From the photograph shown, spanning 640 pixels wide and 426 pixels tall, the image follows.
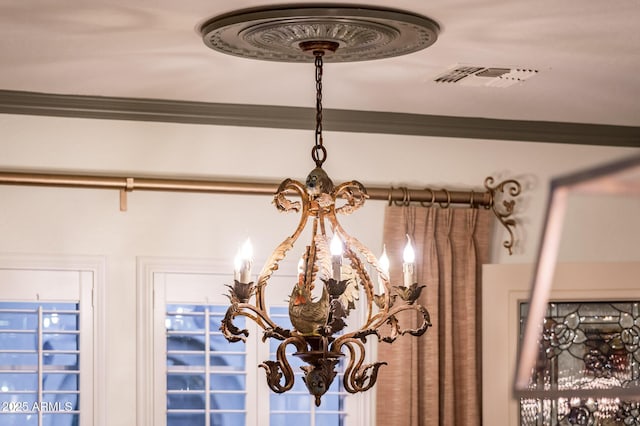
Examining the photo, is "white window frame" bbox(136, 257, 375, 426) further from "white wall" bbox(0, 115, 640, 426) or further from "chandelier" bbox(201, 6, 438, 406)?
"chandelier" bbox(201, 6, 438, 406)

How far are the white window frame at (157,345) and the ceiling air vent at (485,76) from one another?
1.40 metres

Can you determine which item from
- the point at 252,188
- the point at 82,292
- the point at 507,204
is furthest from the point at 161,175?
the point at 507,204

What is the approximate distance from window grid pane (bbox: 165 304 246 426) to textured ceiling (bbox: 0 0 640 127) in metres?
1.03

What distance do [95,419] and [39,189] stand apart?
1.06 meters

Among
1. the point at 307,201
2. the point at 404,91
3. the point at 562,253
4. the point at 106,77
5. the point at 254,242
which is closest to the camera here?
the point at 307,201

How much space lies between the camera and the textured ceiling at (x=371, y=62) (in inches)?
122

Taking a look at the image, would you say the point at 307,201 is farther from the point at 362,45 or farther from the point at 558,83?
the point at 558,83

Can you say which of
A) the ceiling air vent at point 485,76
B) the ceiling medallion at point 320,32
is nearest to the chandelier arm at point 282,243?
the ceiling medallion at point 320,32

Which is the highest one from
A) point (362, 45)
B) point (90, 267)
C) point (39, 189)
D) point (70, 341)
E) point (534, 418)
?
point (362, 45)

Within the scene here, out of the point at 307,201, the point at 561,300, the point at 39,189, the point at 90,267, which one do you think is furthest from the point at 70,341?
the point at 561,300

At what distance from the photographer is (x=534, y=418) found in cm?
480

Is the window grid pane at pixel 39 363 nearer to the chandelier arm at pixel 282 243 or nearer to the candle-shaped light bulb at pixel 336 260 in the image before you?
the chandelier arm at pixel 282 243

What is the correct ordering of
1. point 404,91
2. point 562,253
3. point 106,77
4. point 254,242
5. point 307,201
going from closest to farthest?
point 307,201 → point 106,77 → point 404,91 → point 254,242 → point 562,253

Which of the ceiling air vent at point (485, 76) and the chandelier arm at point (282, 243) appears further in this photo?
the ceiling air vent at point (485, 76)
